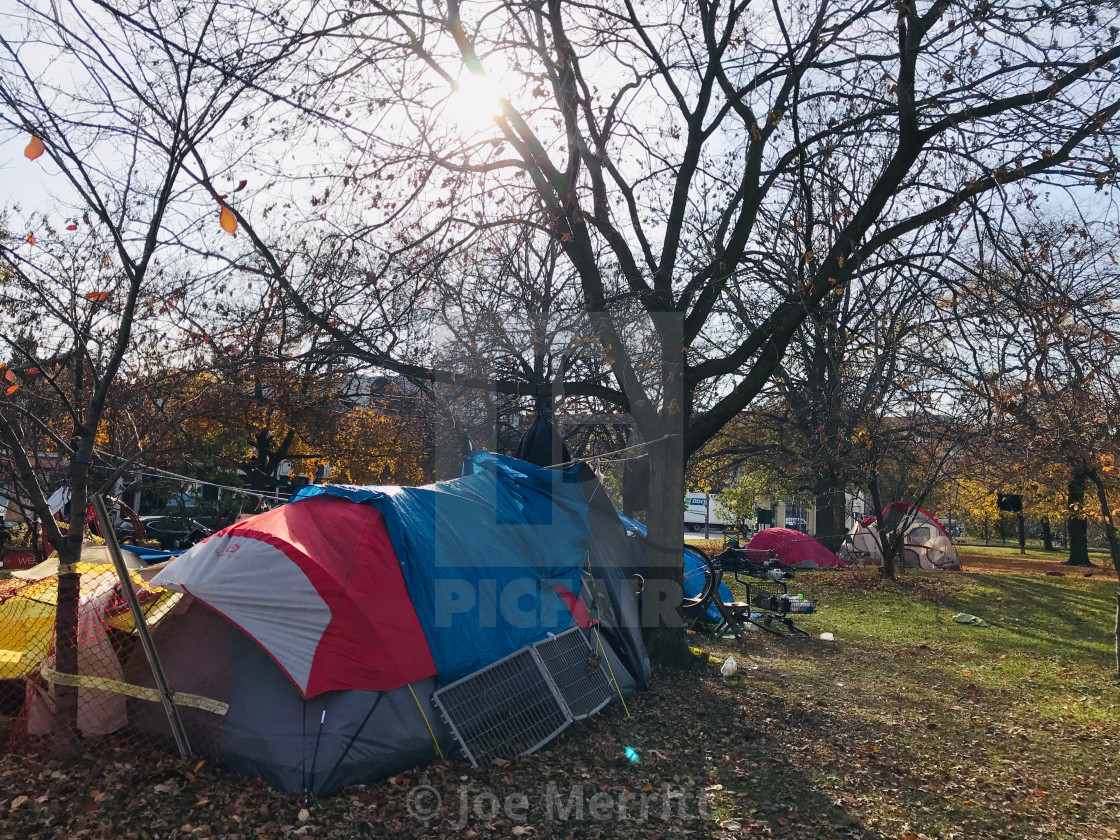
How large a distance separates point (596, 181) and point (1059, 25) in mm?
4301

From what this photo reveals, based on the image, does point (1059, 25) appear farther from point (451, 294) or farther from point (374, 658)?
point (374, 658)

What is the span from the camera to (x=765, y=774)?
17.9 feet

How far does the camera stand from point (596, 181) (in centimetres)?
846

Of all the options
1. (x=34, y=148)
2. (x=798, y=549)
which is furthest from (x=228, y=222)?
(x=798, y=549)

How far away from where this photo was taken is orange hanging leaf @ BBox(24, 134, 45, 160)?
4.92 meters

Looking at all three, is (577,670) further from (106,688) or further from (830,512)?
(830,512)

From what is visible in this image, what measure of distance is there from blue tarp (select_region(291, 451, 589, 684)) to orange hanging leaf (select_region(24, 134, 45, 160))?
279cm

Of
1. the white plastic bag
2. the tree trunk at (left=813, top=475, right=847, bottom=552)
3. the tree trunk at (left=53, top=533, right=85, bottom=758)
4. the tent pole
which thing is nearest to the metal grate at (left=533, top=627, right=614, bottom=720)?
the white plastic bag

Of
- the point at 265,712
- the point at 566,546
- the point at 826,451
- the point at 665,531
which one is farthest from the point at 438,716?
the point at 826,451

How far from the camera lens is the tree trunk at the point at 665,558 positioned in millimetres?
8391

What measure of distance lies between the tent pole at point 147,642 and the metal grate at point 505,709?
5.25 feet

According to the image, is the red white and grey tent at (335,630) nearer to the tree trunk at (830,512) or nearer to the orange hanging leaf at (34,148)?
the orange hanging leaf at (34,148)

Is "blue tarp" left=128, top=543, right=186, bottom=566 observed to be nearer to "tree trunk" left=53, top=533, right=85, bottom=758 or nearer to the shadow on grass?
"tree trunk" left=53, top=533, right=85, bottom=758

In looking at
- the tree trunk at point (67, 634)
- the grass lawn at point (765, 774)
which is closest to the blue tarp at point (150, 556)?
the tree trunk at point (67, 634)
